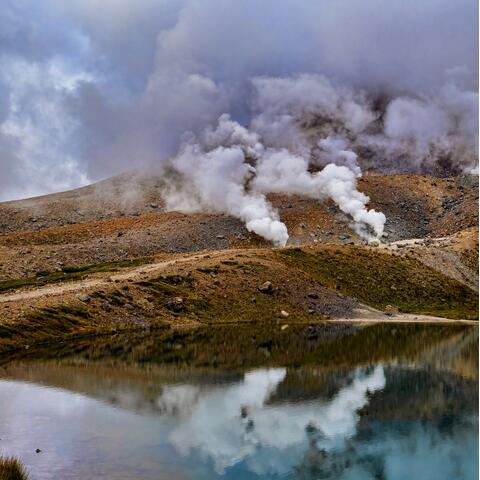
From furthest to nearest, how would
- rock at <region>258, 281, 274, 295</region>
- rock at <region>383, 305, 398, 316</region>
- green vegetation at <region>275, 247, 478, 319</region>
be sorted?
green vegetation at <region>275, 247, 478, 319</region>
rock at <region>383, 305, 398, 316</region>
rock at <region>258, 281, 274, 295</region>

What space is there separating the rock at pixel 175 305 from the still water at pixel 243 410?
16.0m

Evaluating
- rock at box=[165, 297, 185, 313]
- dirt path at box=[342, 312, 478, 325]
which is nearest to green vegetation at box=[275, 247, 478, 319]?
dirt path at box=[342, 312, 478, 325]

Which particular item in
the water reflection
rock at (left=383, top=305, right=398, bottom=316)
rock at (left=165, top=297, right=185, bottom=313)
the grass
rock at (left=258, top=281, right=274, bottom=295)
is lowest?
the grass

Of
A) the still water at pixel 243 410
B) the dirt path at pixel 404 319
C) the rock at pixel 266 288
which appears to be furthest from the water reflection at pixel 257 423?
the rock at pixel 266 288

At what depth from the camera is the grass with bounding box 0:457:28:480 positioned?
28.9 m

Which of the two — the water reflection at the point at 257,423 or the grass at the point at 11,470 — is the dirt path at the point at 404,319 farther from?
the grass at the point at 11,470

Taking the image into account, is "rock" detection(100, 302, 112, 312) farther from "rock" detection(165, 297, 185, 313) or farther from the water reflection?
the water reflection

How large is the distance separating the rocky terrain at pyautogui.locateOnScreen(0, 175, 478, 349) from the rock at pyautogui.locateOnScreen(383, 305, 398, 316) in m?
0.41

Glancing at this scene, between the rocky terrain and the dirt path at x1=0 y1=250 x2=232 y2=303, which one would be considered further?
the rocky terrain

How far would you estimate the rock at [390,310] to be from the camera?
107 meters

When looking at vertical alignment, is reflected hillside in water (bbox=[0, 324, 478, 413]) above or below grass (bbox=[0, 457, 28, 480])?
above

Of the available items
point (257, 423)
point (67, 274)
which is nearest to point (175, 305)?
point (67, 274)

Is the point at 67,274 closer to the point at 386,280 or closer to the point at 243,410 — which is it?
the point at 386,280

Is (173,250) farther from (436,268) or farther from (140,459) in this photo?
(140,459)
